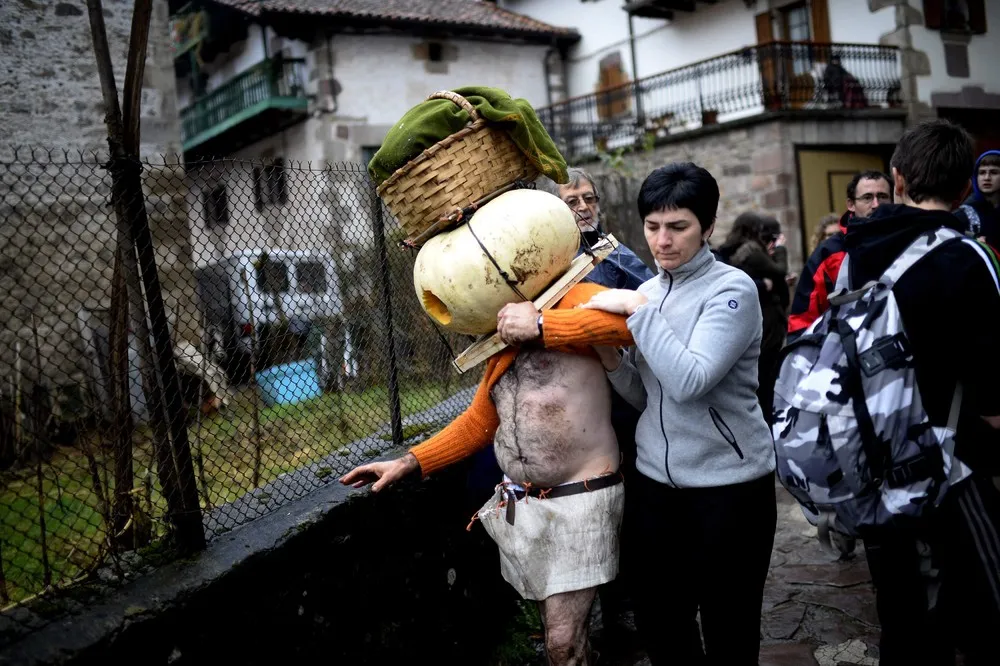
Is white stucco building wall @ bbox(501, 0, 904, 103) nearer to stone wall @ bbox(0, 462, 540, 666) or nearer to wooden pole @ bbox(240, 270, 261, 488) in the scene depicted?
stone wall @ bbox(0, 462, 540, 666)

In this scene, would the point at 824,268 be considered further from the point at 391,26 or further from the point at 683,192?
the point at 391,26

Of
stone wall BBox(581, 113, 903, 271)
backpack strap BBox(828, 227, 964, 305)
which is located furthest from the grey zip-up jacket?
stone wall BBox(581, 113, 903, 271)

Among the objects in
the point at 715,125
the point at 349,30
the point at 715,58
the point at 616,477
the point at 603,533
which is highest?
the point at 349,30

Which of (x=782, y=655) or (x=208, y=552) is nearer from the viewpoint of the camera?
(x=208, y=552)

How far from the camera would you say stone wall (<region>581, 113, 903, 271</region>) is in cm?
1370

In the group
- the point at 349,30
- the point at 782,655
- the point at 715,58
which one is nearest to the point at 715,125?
the point at 715,58

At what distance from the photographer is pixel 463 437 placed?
271 centimetres

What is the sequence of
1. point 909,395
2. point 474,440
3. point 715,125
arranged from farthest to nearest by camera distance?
point 715,125 < point 474,440 < point 909,395

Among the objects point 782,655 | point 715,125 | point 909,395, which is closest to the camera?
point 909,395

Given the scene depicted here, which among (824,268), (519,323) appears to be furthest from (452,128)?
(824,268)

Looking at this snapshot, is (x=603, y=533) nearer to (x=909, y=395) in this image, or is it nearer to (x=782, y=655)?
(x=909, y=395)

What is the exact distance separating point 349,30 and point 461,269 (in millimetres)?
15035

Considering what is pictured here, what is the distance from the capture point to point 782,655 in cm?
336

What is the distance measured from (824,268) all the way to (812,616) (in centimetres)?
168
